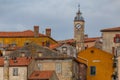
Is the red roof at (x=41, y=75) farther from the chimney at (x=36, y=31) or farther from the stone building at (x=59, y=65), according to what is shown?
the chimney at (x=36, y=31)

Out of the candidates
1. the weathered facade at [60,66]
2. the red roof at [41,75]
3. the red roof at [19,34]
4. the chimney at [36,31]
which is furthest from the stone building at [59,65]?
the red roof at [19,34]

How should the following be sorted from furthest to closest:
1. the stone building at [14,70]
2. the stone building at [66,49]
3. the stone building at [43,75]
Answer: the stone building at [66,49] < the stone building at [14,70] < the stone building at [43,75]

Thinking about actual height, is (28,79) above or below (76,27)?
below

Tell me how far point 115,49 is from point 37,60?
21.2 m

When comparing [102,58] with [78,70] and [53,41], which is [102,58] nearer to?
[78,70]

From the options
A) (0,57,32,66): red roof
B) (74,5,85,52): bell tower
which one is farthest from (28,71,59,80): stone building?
(74,5,85,52): bell tower

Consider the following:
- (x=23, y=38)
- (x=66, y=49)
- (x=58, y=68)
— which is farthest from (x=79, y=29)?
(x=58, y=68)

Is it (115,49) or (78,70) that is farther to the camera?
(115,49)

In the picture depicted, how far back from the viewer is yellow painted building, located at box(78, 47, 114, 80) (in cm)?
11550

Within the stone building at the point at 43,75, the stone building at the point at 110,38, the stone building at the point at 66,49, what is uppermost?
the stone building at the point at 110,38

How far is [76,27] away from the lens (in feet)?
427

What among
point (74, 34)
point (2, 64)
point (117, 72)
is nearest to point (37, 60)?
point (2, 64)

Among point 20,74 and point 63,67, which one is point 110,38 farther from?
point 20,74

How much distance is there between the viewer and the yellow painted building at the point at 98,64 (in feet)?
379
